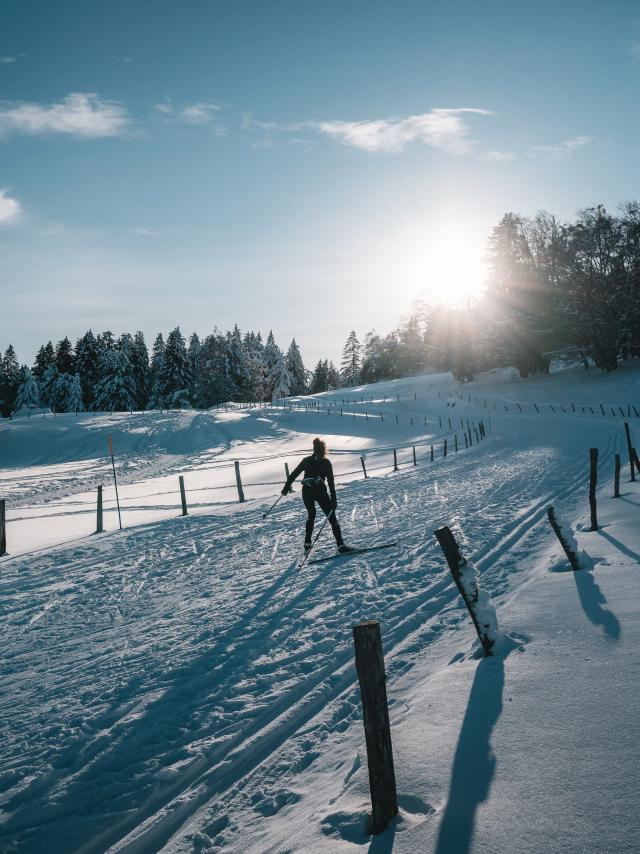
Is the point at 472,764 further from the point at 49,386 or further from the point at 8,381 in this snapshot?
the point at 8,381

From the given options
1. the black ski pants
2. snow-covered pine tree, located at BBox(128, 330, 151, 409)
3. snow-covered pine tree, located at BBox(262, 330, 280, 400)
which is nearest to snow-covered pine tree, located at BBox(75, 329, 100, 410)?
snow-covered pine tree, located at BBox(128, 330, 151, 409)

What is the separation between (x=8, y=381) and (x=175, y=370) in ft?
94.0

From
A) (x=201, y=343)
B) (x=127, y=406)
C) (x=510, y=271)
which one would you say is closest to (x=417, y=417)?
(x=510, y=271)

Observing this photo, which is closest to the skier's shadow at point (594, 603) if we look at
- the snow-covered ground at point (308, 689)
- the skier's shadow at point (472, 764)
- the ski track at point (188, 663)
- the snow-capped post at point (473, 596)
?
the snow-covered ground at point (308, 689)

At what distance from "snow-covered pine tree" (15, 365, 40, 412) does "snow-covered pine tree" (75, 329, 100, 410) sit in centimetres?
647

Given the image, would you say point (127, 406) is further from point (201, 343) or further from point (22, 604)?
point (22, 604)

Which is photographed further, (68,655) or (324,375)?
(324,375)

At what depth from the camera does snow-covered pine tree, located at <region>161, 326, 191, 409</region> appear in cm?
8044

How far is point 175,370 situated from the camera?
81375mm

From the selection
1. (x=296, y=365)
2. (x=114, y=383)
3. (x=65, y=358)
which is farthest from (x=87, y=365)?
(x=296, y=365)

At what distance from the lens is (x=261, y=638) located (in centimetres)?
584

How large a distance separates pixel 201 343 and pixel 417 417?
6333 centimetres

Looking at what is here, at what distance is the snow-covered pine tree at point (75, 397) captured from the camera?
74.4m

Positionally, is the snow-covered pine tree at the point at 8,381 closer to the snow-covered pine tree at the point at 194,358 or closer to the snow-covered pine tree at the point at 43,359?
the snow-covered pine tree at the point at 43,359
